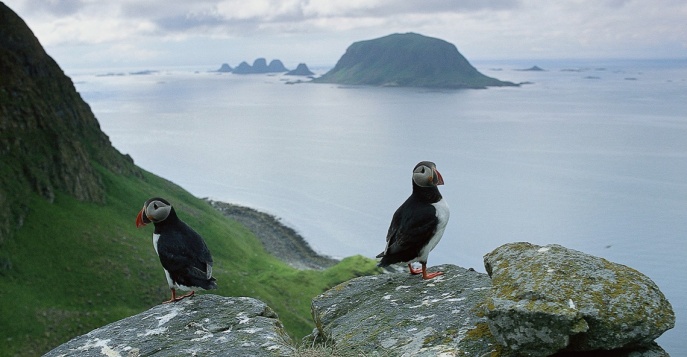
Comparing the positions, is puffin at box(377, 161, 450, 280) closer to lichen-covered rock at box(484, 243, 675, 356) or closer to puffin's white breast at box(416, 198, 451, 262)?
puffin's white breast at box(416, 198, 451, 262)

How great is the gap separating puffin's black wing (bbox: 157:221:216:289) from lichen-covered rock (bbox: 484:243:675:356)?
8.86 metres

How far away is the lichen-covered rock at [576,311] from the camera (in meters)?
7.94

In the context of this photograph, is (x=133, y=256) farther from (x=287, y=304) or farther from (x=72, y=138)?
(x=72, y=138)

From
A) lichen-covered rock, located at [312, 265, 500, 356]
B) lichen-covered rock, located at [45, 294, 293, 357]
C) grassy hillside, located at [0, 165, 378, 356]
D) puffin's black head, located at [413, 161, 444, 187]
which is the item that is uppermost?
puffin's black head, located at [413, 161, 444, 187]

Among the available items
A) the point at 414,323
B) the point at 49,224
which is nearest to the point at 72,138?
the point at 49,224

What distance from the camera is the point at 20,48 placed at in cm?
10362

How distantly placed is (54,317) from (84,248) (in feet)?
51.5

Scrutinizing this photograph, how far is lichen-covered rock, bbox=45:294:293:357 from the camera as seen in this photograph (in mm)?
10602

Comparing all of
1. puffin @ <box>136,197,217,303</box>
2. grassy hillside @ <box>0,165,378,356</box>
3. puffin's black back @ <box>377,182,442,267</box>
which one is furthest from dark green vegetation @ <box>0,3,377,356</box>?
puffin's black back @ <box>377,182,442,267</box>

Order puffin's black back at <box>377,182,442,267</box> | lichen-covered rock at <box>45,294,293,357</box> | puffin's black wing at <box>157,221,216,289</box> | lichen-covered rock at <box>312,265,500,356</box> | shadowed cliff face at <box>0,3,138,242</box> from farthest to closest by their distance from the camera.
Answer: shadowed cliff face at <box>0,3,138,242</box>, puffin's black wing at <box>157,221,216,289</box>, puffin's black back at <box>377,182,442,267</box>, lichen-covered rock at <box>45,294,293,357</box>, lichen-covered rock at <box>312,265,500,356</box>

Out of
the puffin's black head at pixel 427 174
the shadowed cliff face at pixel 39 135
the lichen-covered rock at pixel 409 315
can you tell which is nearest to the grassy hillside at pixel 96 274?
the shadowed cliff face at pixel 39 135

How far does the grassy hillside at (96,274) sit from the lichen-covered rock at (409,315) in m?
Answer: 59.8

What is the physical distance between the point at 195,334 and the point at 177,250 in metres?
4.22

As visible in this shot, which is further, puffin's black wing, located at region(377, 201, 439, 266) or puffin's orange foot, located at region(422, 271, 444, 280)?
puffin's black wing, located at region(377, 201, 439, 266)
